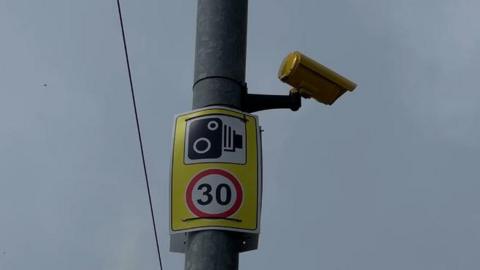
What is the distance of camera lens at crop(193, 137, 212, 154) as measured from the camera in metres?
4.06

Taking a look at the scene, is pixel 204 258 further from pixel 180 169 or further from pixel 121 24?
pixel 121 24

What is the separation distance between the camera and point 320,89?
433 centimetres

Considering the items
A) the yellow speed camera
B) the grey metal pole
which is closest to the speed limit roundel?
the grey metal pole

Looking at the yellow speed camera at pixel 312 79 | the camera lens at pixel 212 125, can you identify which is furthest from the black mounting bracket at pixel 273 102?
the camera lens at pixel 212 125

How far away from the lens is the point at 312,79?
431 centimetres

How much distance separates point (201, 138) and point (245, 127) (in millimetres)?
224

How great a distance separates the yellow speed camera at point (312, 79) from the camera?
4.25m

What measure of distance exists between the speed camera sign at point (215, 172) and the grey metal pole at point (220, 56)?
0.21 ft

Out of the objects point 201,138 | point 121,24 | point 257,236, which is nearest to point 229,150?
point 201,138

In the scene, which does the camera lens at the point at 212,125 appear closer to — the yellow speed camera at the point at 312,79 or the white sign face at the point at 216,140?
the white sign face at the point at 216,140

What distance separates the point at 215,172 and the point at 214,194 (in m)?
0.12

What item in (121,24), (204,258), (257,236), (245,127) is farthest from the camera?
(121,24)

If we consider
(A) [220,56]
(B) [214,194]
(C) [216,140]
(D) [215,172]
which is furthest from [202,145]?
(A) [220,56]

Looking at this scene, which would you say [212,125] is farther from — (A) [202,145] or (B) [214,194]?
(B) [214,194]
